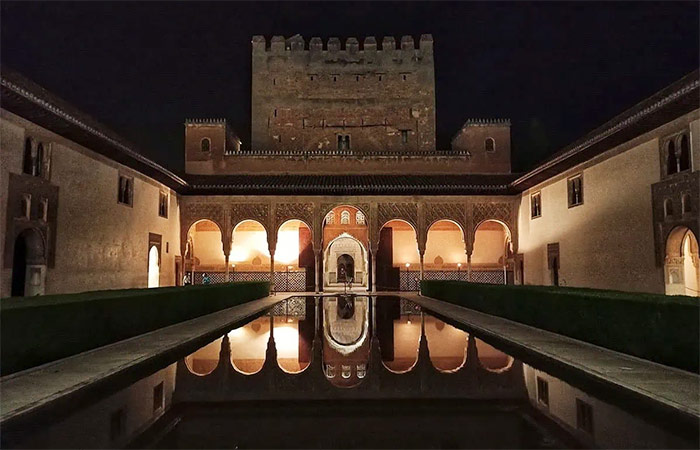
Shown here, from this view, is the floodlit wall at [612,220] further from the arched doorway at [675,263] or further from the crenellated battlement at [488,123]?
the crenellated battlement at [488,123]

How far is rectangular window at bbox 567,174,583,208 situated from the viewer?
52.5ft

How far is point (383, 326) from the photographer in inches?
455

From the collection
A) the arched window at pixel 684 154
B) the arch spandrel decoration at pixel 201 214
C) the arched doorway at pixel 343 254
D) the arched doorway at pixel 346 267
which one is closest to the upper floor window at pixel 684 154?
the arched window at pixel 684 154

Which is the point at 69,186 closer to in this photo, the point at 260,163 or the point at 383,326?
the point at 383,326

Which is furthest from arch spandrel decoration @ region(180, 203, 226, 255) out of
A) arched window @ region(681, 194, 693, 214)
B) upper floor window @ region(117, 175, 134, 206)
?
arched window @ region(681, 194, 693, 214)

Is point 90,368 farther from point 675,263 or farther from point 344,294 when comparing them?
point 344,294

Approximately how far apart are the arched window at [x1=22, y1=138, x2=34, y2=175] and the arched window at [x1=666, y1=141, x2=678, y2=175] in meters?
14.5

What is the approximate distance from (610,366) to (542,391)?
1.53m

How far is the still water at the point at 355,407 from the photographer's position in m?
3.95

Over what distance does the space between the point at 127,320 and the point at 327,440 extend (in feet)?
19.3

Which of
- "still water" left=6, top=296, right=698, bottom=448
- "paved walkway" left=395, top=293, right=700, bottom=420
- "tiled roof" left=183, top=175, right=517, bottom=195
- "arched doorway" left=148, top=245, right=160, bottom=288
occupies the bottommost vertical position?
"still water" left=6, top=296, right=698, bottom=448

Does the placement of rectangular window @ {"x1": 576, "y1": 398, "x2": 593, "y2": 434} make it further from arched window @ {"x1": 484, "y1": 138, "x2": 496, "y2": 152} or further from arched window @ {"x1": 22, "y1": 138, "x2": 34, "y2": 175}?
arched window @ {"x1": 484, "y1": 138, "x2": 496, "y2": 152}

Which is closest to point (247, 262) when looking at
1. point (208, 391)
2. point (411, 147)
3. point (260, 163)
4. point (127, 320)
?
point (260, 163)

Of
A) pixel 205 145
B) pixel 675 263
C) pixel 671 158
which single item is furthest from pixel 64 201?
pixel 675 263
